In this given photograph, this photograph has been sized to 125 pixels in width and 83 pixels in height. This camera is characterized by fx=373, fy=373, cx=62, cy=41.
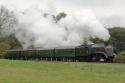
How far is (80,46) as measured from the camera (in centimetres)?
5016

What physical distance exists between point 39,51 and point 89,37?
309 inches

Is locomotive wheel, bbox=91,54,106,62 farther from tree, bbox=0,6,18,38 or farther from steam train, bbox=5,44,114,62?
tree, bbox=0,6,18,38

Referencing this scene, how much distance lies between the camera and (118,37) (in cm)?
8431

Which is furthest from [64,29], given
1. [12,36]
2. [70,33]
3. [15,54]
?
[12,36]

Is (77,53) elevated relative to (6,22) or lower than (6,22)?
lower

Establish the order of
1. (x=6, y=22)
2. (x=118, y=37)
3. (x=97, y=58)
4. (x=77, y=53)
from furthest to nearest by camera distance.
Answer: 1. (x=118, y=37)
2. (x=6, y=22)
3. (x=77, y=53)
4. (x=97, y=58)

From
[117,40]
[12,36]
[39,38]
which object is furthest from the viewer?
[117,40]

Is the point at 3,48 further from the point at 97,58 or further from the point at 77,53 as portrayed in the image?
the point at 97,58

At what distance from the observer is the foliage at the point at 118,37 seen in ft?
248

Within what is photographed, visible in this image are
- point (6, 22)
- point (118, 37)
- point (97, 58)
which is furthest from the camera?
point (118, 37)

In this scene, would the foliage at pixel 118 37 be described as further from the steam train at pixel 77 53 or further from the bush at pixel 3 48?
the steam train at pixel 77 53

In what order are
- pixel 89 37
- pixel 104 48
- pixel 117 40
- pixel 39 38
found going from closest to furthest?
pixel 104 48 < pixel 89 37 < pixel 39 38 < pixel 117 40

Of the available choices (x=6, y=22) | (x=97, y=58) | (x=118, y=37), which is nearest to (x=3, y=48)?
(x=6, y=22)

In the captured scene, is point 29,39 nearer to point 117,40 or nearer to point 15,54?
point 15,54
